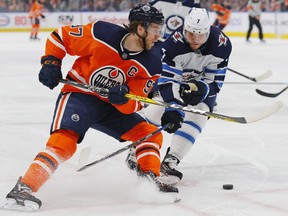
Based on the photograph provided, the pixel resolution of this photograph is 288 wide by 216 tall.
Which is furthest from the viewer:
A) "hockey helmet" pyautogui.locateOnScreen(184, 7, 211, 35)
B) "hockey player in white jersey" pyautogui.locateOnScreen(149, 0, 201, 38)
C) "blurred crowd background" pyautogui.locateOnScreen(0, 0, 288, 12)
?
"blurred crowd background" pyautogui.locateOnScreen(0, 0, 288, 12)

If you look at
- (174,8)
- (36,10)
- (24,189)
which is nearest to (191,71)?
(24,189)

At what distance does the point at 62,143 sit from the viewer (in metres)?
2.98

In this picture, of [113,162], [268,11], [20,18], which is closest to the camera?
[113,162]

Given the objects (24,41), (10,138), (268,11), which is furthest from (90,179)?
(268,11)

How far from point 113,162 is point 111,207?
3.03 ft

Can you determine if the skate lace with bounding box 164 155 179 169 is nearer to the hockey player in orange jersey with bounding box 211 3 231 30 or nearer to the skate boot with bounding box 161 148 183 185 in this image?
the skate boot with bounding box 161 148 183 185

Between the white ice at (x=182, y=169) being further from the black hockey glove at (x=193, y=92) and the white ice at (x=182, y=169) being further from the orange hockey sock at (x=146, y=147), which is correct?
the black hockey glove at (x=193, y=92)

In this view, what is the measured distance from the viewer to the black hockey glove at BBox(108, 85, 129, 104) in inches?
118

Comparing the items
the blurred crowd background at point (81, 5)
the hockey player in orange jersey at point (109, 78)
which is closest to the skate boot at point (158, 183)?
the hockey player in orange jersey at point (109, 78)

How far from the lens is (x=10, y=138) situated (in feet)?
15.1

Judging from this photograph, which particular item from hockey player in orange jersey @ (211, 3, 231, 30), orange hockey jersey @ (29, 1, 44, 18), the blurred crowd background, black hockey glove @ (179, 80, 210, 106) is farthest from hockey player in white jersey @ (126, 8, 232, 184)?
the blurred crowd background

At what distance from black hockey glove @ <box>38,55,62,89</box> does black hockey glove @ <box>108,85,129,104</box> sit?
0.26 meters

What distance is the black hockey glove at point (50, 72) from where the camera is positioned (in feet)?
10.1

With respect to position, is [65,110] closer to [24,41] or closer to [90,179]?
[90,179]
